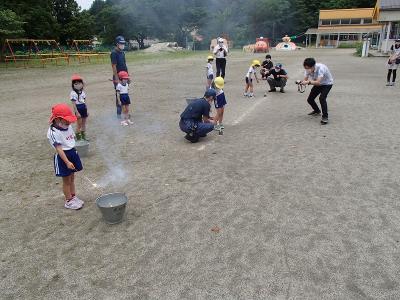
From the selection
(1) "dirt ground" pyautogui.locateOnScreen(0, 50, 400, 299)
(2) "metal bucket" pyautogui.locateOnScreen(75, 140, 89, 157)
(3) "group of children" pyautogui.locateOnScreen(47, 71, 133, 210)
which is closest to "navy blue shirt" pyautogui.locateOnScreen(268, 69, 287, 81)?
(1) "dirt ground" pyautogui.locateOnScreen(0, 50, 400, 299)

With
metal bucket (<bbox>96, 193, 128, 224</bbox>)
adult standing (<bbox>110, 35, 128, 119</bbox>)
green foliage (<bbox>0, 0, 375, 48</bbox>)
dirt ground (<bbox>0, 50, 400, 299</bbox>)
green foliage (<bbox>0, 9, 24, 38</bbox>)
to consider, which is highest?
green foliage (<bbox>0, 0, 375, 48</bbox>)

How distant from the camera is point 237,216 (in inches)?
153

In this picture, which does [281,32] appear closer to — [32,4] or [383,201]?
[32,4]

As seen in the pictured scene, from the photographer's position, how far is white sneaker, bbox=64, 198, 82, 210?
4160 millimetres

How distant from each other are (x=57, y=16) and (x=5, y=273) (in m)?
53.6

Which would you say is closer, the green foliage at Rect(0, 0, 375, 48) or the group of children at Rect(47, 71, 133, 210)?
the group of children at Rect(47, 71, 133, 210)

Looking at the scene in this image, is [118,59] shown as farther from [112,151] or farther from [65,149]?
[65,149]

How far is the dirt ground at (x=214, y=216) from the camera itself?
2900 mm

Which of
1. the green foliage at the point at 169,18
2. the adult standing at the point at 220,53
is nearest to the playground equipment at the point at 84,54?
the green foliage at the point at 169,18

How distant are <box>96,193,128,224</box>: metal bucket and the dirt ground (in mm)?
93

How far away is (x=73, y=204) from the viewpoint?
418 centimetres

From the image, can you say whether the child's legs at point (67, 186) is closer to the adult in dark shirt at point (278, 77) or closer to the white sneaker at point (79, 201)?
the white sneaker at point (79, 201)

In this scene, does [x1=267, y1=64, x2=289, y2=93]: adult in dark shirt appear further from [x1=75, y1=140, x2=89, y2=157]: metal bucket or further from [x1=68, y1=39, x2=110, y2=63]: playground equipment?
[x1=68, y1=39, x2=110, y2=63]: playground equipment

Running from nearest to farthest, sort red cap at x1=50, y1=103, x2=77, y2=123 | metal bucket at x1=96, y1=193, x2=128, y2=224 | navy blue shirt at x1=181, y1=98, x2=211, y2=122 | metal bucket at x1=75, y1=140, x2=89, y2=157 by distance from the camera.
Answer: metal bucket at x1=96, y1=193, x2=128, y2=224 < red cap at x1=50, y1=103, x2=77, y2=123 < metal bucket at x1=75, y1=140, x2=89, y2=157 < navy blue shirt at x1=181, y1=98, x2=211, y2=122
